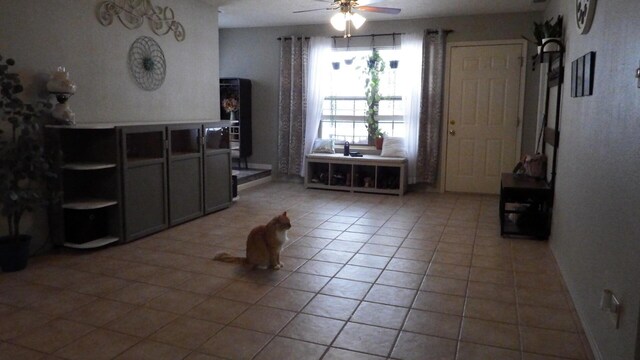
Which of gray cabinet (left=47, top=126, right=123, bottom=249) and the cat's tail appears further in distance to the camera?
gray cabinet (left=47, top=126, right=123, bottom=249)

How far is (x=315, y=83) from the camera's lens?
22.7 feet

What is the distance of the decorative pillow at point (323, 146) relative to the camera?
273 inches

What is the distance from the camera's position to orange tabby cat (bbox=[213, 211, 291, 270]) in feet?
10.8

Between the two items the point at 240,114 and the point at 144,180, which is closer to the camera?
the point at 144,180

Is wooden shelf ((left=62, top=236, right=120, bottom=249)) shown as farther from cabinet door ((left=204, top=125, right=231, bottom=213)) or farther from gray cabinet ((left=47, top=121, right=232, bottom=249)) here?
cabinet door ((left=204, top=125, right=231, bottom=213))

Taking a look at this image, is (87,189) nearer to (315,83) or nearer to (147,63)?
(147,63)

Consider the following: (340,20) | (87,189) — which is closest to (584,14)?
(340,20)

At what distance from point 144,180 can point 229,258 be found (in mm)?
1171

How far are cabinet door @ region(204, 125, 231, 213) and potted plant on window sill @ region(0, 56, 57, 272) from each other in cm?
173

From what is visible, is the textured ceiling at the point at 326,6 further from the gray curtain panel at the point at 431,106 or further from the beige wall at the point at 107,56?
the beige wall at the point at 107,56

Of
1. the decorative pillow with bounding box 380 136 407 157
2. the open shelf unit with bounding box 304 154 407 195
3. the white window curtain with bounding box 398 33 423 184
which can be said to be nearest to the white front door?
the white window curtain with bounding box 398 33 423 184

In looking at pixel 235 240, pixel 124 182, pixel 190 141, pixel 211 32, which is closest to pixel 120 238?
pixel 124 182

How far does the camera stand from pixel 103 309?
2.70 meters

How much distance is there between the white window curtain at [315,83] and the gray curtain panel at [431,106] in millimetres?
1421
